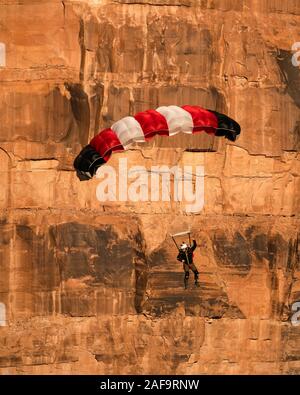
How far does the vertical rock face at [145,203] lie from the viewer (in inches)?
1259

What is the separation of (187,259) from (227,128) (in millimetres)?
A: 3437

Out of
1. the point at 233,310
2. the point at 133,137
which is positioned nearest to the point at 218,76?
the point at 133,137

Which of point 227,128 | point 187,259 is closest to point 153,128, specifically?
point 227,128

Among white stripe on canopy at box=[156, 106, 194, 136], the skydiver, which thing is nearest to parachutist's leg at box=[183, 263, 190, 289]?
the skydiver

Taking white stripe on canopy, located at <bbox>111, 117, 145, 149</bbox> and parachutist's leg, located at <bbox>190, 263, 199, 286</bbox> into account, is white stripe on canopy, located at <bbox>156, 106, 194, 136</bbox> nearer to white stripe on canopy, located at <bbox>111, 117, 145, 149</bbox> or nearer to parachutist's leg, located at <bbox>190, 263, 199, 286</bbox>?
white stripe on canopy, located at <bbox>111, 117, 145, 149</bbox>

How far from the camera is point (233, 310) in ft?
107

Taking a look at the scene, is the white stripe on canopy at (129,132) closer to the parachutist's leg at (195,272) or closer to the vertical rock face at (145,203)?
the vertical rock face at (145,203)

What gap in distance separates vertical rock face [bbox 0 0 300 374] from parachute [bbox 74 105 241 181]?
4.29 feet

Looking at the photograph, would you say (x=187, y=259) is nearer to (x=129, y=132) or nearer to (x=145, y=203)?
(x=145, y=203)

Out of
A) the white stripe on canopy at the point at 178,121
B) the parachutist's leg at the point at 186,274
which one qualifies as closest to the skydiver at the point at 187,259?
the parachutist's leg at the point at 186,274

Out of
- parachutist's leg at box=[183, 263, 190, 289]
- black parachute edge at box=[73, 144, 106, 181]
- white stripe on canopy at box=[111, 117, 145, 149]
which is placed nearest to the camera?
white stripe on canopy at box=[111, 117, 145, 149]

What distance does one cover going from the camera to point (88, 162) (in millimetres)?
30969

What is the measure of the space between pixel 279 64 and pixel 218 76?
1.60m

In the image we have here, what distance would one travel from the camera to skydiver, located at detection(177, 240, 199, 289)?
31797 mm
